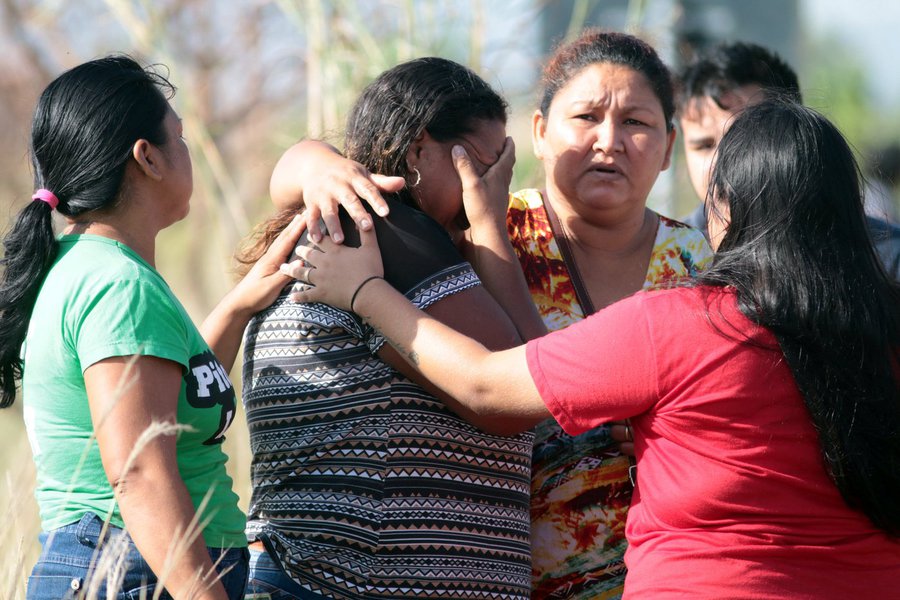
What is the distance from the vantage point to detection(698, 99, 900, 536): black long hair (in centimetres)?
181

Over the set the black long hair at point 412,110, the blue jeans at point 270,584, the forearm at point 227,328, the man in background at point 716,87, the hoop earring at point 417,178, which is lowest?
the blue jeans at point 270,584

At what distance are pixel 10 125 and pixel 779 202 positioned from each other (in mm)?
7216

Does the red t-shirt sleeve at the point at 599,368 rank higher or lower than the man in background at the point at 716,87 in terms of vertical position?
lower

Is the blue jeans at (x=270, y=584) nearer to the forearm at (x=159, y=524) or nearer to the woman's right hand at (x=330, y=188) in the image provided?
the forearm at (x=159, y=524)

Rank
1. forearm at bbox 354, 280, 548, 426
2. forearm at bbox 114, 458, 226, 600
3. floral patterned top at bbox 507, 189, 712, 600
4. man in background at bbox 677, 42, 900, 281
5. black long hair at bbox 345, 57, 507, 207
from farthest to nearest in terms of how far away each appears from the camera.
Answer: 1. man in background at bbox 677, 42, 900, 281
2. floral patterned top at bbox 507, 189, 712, 600
3. black long hair at bbox 345, 57, 507, 207
4. forearm at bbox 354, 280, 548, 426
5. forearm at bbox 114, 458, 226, 600

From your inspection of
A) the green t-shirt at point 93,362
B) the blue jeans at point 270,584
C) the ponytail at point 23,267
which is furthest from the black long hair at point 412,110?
the blue jeans at point 270,584

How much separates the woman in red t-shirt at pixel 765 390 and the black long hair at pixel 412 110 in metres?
0.60

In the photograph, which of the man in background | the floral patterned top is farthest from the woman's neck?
the man in background

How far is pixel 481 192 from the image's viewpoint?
2309 millimetres

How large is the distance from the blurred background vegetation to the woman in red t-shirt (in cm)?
131

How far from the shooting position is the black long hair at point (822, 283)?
1812mm

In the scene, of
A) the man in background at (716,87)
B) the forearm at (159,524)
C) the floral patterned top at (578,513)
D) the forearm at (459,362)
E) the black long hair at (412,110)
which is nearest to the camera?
the forearm at (159,524)

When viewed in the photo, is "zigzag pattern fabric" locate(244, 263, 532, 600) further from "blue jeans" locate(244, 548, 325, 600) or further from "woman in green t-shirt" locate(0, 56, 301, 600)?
"woman in green t-shirt" locate(0, 56, 301, 600)

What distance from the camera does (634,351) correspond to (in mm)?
1843
